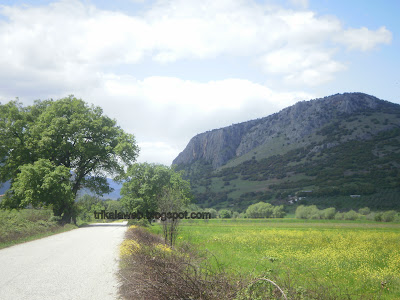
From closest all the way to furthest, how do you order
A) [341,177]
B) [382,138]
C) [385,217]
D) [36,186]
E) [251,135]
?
[36,186] < [385,217] < [341,177] < [382,138] < [251,135]

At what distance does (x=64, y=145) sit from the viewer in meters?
34.0

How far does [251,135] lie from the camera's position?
6658 inches

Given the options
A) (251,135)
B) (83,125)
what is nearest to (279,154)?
(251,135)

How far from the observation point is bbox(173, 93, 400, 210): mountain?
8206 cm

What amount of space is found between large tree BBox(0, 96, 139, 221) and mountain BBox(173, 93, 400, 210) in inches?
2219

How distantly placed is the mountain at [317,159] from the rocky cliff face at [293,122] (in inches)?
16.4

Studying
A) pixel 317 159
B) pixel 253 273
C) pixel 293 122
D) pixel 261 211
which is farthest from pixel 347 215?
pixel 293 122

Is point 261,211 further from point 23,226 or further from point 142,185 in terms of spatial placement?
point 23,226

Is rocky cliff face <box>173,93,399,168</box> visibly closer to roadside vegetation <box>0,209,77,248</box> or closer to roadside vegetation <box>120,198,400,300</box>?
roadside vegetation <box>120,198,400,300</box>

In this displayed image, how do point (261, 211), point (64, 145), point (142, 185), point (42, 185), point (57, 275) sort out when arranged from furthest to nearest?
1. point (261, 211)
2. point (142, 185)
3. point (64, 145)
4. point (42, 185)
5. point (57, 275)

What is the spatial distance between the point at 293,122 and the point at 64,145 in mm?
124905

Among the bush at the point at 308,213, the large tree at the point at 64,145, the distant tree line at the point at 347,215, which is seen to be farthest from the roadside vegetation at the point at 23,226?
the bush at the point at 308,213

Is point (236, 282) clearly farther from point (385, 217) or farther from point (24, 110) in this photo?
point (385, 217)

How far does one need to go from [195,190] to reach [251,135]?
1983 inches
